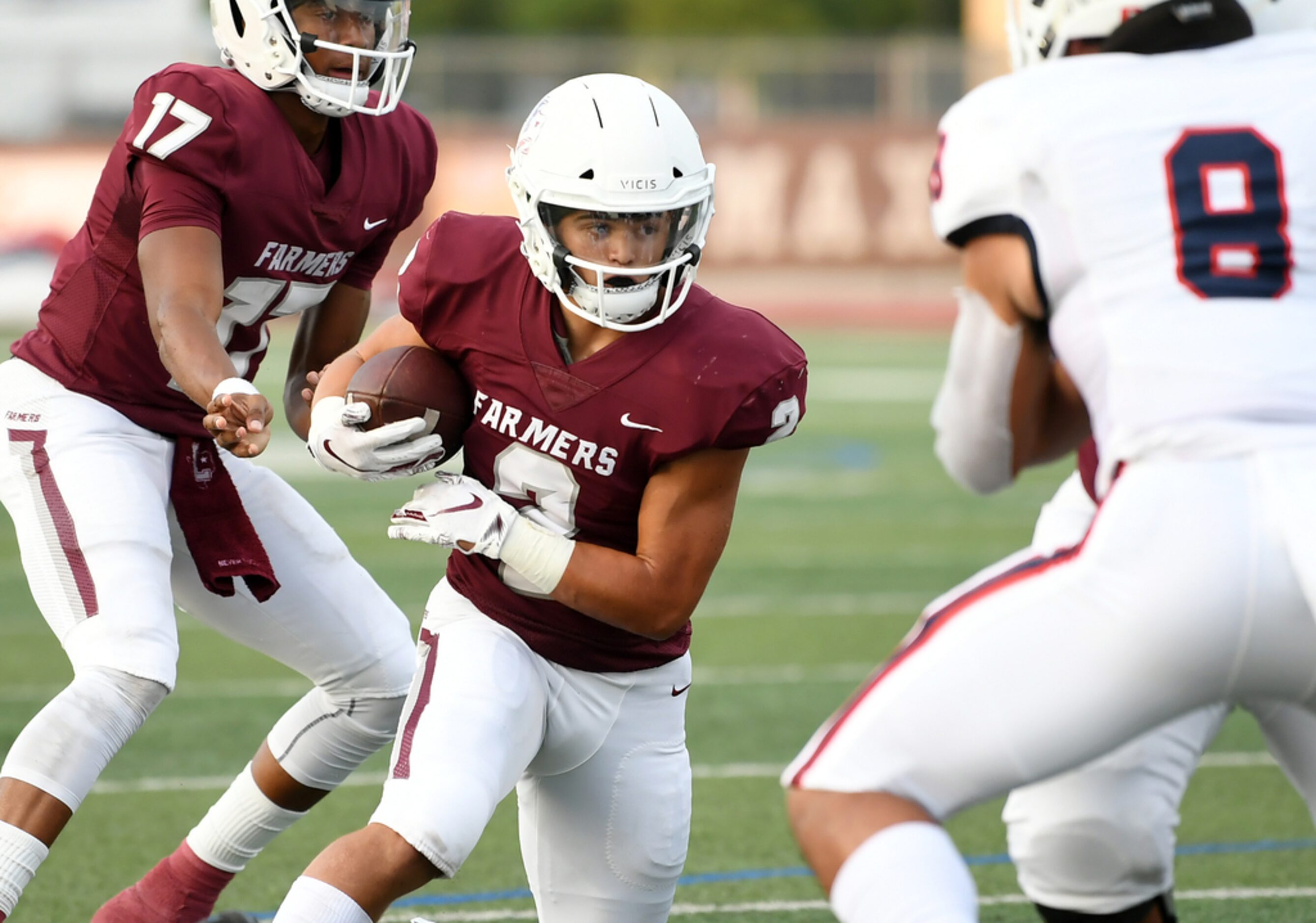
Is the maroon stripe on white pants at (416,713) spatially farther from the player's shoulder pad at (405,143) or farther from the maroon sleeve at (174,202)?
the player's shoulder pad at (405,143)

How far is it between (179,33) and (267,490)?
91.6 ft

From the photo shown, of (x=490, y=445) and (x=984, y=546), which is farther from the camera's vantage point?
(x=984, y=546)

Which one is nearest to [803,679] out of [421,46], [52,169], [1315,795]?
[1315,795]

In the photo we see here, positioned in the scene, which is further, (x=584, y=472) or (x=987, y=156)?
(x=584, y=472)

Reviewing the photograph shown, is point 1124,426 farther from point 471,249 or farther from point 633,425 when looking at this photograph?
point 471,249

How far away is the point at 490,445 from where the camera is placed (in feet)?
9.07

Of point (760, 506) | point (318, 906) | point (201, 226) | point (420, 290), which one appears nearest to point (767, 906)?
point (318, 906)

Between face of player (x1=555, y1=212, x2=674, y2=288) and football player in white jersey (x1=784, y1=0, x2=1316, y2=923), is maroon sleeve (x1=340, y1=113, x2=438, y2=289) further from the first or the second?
football player in white jersey (x1=784, y1=0, x2=1316, y2=923)

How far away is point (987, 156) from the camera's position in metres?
2.05

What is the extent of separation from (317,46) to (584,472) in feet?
3.31

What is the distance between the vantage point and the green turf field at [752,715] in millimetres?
3666

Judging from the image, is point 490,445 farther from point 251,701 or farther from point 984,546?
point 984,546

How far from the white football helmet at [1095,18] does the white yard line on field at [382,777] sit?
256 cm

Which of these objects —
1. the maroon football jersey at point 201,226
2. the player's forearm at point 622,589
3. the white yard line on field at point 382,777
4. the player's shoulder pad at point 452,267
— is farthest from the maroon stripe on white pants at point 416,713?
the white yard line on field at point 382,777
